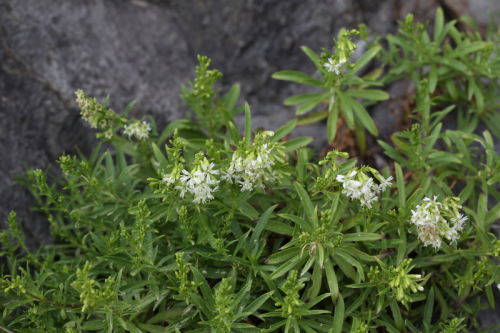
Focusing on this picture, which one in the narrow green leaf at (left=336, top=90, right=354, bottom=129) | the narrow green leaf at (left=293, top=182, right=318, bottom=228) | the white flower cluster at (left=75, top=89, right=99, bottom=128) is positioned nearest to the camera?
the narrow green leaf at (left=293, top=182, right=318, bottom=228)

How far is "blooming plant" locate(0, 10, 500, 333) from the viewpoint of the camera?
95.3 inches

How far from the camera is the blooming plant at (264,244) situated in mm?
2420

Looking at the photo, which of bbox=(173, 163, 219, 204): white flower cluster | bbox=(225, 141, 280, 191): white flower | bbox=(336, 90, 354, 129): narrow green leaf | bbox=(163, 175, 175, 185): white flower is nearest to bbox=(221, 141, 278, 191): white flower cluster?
bbox=(225, 141, 280, 191): white flower

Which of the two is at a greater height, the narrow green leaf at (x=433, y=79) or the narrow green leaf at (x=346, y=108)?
the narrow green leaf at (x=433, y=79)

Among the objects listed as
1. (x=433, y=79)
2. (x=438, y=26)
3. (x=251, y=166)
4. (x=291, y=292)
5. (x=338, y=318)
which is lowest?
(x=338, y=318)

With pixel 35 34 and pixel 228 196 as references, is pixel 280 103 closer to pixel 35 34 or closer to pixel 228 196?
pixel 228 196

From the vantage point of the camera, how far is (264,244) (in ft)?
8.77

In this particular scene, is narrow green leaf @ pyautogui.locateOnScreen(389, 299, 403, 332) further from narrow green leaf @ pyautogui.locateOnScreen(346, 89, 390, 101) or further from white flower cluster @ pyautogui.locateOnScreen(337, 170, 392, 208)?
narrow green leaf @ pyautogui.locateOnScreen(346, 89, 390, 101)

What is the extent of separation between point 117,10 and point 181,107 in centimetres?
131

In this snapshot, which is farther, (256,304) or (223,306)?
(256,304)

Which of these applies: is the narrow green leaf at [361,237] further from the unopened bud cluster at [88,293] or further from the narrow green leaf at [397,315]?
the unopened bud cluster at [88,293]

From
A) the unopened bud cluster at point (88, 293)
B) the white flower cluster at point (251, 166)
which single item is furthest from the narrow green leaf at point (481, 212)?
the unopened bud cluster at point (88, 293)

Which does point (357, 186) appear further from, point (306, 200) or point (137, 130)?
point (137, 130)

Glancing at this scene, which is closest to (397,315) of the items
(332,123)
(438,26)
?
(332,123)
